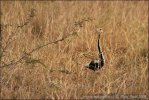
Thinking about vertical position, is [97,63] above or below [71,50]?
below

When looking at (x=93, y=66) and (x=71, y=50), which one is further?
(x=71, y=50)

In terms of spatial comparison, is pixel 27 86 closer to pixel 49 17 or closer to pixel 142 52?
pixel 142 52

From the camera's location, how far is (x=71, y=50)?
5.42m

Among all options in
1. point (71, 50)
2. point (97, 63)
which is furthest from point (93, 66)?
point (71, 50)

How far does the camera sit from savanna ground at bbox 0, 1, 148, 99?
4.25 meters

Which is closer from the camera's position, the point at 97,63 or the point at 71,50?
the point at 97,63

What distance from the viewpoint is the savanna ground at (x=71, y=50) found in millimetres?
4254

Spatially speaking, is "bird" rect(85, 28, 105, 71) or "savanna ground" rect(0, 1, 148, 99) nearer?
"savanna ground" rect(0, 1, 148, 99)

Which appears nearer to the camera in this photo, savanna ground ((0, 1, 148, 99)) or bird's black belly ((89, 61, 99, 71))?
savanna ground ((0, 1, 148, 99))

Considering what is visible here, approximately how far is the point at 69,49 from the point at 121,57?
0.58m

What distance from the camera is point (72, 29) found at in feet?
20.2

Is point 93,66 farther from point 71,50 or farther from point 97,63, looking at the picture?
point 71,50

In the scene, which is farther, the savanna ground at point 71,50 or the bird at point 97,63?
the bird at point 97,63

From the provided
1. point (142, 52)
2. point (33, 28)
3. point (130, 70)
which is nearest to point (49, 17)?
point (33, 28)
